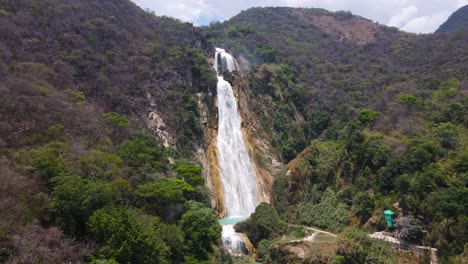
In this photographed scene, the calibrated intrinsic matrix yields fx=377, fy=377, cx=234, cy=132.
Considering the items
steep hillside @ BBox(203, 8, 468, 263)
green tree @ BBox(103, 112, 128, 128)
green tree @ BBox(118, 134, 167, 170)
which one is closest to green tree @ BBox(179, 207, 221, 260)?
steep hillside @ BBox(203, 8, 468, 263)

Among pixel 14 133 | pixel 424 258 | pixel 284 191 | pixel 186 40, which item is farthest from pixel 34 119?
pixel 186 40

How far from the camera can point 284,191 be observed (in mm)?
38781

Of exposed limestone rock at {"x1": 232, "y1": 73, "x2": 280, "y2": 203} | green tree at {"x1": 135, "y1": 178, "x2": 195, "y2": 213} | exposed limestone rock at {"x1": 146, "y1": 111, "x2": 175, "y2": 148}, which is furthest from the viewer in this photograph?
exposed limestone rock at {"x1": 232, "y1": 73, "x2": 280, "y2": 203}

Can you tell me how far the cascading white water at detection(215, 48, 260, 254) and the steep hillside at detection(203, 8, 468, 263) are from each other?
3.82 m

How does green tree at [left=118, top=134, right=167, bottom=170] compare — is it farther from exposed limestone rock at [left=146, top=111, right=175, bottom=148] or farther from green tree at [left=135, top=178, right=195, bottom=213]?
exposed limestone rock at [left=146, top=111, right=175, bottom=148]

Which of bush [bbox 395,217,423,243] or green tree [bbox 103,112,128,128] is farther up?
green tree [bbox 103,112,128,128]

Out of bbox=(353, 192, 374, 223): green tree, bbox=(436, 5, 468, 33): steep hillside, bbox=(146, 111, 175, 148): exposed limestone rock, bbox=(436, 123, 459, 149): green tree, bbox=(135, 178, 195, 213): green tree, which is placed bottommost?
bbox=(353, 192, 374, 223): green tree

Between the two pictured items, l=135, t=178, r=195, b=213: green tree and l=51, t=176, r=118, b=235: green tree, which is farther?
l=135, t=178, r=195, b=213: green tree

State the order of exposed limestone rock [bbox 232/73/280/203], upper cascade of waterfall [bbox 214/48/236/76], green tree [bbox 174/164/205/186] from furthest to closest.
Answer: upper cascade of waterfall [bbox 214/48/236/76] → exposed limestone rock [bbox 232/73/280/203] → green tree [bbox 174/164/205/186]

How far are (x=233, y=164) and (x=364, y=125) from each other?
15638 millimetres

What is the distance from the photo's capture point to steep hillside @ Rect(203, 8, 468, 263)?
2836 cm

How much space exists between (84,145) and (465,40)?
6480 centimetres

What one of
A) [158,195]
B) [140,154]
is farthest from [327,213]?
[140,154]

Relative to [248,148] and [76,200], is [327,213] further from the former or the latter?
[76,200]
